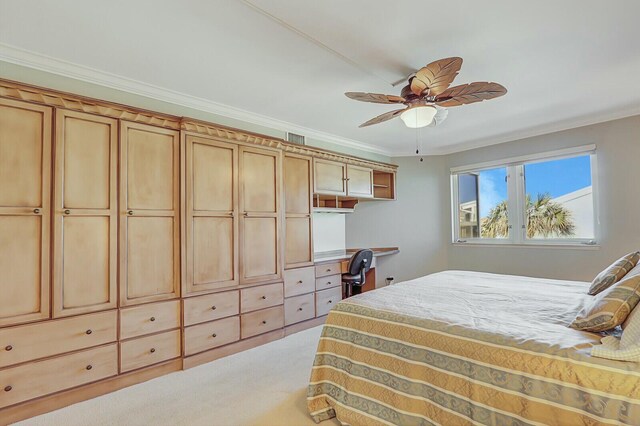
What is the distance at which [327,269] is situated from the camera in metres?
4.11

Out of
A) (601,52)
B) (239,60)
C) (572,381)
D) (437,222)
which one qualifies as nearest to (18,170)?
(239,60)

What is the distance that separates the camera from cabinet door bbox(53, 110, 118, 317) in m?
2.23

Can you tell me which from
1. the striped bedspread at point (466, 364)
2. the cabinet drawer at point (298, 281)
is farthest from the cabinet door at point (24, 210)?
the cabinet drawer at point (298, 281)

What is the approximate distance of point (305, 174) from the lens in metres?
3.94

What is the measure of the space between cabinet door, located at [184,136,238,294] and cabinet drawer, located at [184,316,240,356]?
1.13ft

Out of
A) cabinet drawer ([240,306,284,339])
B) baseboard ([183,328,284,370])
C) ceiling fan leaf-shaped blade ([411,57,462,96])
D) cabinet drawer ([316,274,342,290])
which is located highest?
ceiling fan leaf-shaped blade ([411,57,462,96])

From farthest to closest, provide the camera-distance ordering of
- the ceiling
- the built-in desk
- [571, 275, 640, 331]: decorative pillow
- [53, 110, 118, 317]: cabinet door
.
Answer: the built-in desk → [53, 110, 118, 317]: cabinet door → the ceiling → [571, 275, 640, 331]: decorative pillow

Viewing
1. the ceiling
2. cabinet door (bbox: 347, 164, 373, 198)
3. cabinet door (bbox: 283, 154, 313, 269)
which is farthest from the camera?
cabinet door (bbox: 347, 164, 373, 198)

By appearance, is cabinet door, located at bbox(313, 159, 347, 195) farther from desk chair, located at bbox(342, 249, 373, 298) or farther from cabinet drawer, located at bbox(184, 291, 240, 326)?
cabinet drawer, located at bbox(184, 291, 240, 326)

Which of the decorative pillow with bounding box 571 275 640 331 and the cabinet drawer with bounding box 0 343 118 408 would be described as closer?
the decorative pillow with bounding box 571 275 640 331

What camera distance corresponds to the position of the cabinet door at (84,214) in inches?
87.8

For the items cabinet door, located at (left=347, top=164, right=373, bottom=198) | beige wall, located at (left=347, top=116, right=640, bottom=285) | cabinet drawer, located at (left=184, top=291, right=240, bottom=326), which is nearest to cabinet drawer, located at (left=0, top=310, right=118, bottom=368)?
cabinet drawer, located at (left=184, top=291, right=240, bottom=326)

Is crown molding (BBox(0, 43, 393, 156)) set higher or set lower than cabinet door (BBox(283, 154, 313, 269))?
higher

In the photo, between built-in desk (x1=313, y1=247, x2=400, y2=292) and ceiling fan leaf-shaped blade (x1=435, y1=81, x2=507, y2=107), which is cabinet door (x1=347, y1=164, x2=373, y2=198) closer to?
built-in desk (x1=313, y1=247, x2=400, y2=292)
